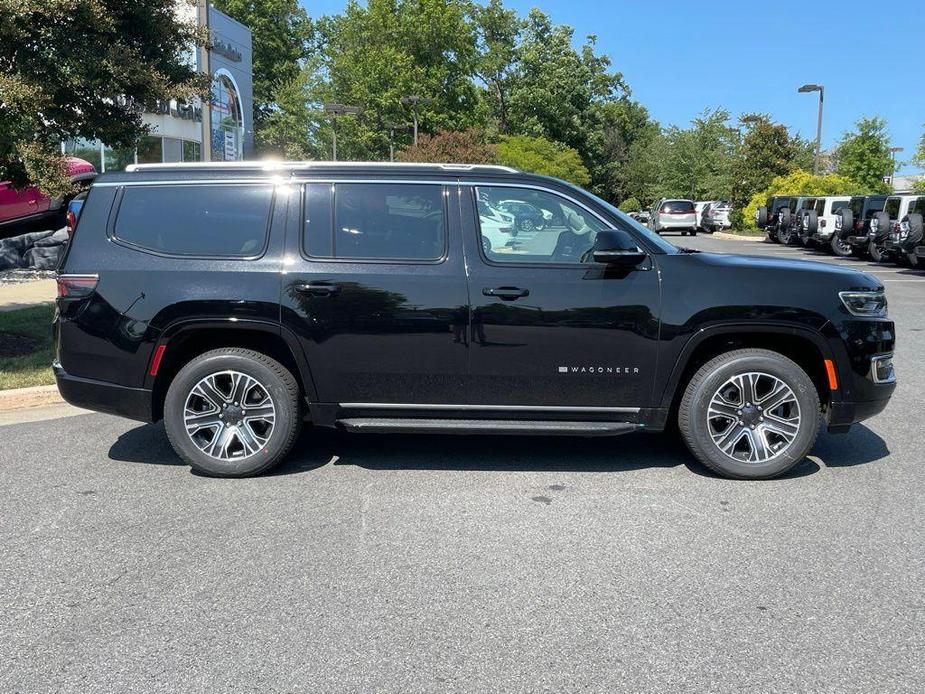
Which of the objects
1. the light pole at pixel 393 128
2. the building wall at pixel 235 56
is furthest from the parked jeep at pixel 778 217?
the light pole at pixel 393 128

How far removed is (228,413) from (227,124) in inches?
1666

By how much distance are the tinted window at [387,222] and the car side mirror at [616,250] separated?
37.9 inches

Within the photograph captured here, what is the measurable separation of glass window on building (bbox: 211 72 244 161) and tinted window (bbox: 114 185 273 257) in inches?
1511

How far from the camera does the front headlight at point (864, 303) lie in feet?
17.5

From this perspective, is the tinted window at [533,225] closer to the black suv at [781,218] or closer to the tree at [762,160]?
the black suv at [781,218]

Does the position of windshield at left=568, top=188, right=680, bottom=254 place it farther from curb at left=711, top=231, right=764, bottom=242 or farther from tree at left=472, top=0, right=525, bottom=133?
tree at left=472, top=0, right=525, bottom=133

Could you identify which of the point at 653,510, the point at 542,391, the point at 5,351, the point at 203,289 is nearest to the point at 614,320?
the point at 542,391

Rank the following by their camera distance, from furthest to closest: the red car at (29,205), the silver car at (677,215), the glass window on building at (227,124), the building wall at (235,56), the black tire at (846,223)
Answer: the glass window on building at (227,124) → the building wall at (235,56) → the silver car at (677,215) → the black tire at (846,223) → the red car at (29,205)

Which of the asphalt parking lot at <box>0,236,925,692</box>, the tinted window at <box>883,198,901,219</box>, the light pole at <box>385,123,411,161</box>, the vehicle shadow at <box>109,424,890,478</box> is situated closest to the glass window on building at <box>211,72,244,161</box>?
the light pole at <box>385,123,411,161</box>

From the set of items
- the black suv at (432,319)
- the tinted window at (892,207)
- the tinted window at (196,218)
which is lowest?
the black suv at (432,319)

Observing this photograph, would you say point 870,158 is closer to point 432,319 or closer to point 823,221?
point 823,221

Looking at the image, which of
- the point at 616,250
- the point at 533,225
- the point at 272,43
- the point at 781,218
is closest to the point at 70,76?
the point at 533,225

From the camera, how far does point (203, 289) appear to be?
533 centimetres

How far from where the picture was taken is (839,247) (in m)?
27.1
